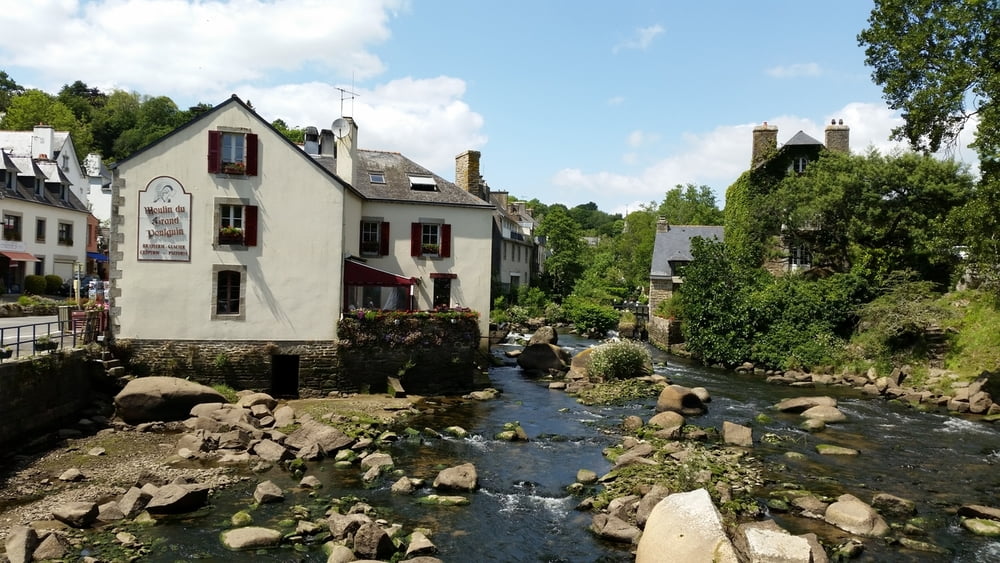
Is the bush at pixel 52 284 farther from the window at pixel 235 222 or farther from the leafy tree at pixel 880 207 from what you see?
the leafy tree at pixel 880 207

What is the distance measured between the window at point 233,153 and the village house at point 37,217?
18679 mm

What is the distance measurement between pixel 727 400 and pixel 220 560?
19531 millimetres

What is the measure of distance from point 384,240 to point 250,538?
18644 mm

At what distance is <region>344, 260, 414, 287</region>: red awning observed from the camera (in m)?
25.6

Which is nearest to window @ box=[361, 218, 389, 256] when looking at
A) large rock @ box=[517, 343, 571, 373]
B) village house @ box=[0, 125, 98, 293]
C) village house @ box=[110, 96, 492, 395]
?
village house @ box=[110, 96, 492, 395]

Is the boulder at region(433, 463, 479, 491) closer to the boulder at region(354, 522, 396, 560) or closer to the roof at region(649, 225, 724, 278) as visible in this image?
the boulder at region(354, 522, 396, 560)

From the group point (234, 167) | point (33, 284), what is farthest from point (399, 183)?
point (33, 284)

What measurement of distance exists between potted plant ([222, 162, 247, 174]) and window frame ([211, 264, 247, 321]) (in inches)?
128

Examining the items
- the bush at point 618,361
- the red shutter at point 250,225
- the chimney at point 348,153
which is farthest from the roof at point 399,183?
the bush at point 618,361

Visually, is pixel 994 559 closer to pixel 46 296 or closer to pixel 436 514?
pixel 436 514

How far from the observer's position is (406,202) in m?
29.3

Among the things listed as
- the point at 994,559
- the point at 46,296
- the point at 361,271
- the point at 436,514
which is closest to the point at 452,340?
the point at 361,271

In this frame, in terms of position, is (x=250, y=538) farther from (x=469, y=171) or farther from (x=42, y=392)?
(x=469, y=171)

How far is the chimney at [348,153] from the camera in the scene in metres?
28.4
